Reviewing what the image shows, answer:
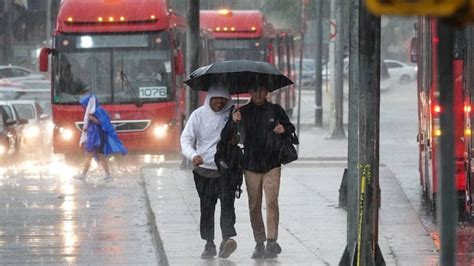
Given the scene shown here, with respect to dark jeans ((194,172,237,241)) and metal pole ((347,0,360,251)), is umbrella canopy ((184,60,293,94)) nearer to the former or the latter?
dark jeans ((194,172,237,241))

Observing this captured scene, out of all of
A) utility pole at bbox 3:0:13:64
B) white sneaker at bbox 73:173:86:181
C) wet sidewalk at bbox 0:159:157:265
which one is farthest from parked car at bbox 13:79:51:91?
white sneaker at bbox 73:173:86:181

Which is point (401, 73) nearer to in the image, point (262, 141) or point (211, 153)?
point (211, 153)

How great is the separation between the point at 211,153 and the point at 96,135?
10244mm

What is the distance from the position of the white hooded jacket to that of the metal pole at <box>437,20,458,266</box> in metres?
7.16

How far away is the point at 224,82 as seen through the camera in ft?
36.2

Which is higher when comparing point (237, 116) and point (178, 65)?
point (237, 116)

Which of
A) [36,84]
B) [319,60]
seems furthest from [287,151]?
[36,84]

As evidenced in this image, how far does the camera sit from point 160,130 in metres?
25.7

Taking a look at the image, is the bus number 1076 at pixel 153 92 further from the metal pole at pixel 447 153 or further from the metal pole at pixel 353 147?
the metal pole at pixel 447 153

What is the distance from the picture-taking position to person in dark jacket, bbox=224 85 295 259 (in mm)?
10703

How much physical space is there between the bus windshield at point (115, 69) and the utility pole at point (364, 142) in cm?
1614

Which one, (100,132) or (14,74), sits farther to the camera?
(14,74)

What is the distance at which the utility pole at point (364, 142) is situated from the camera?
29.4 ft

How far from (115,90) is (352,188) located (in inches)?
652
